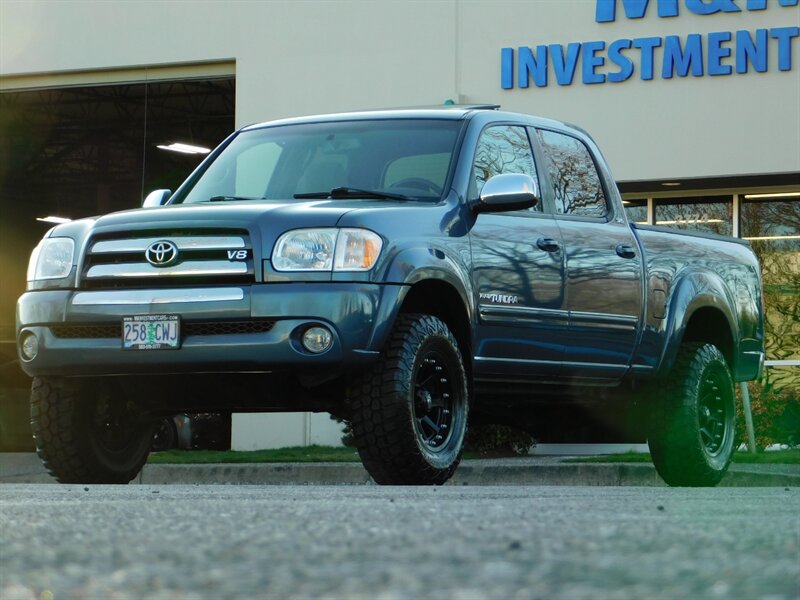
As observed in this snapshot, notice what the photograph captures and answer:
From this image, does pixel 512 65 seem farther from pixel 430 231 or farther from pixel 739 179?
pixel 430 231

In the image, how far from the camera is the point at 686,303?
9016 millimetres

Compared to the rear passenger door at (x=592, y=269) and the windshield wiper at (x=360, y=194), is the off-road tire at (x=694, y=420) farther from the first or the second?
the windshield wiper at (x=360, y=194)

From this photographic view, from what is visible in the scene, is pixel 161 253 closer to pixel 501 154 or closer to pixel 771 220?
pixel 501 154

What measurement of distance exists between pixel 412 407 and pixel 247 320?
2.70 feet

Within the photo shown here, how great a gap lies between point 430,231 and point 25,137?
17741 mm

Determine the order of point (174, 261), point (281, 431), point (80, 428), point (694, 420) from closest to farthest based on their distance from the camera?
point (174, 261) < point (80, 428) < point (694, 420) < point (281, 431)

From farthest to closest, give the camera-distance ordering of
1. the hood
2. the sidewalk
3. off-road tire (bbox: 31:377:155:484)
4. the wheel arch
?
the sidewalk
off-road tire (bbox: 31:377:155:484)
the wheel arch
the hood

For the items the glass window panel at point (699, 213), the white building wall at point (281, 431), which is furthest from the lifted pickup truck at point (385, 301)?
the white building wall at point (281, 431)

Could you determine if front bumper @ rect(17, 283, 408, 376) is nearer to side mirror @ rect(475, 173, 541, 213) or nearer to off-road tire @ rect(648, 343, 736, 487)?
side mirror @ rect(475, 173, 541, 213)

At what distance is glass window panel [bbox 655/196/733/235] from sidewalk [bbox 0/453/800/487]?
588cm

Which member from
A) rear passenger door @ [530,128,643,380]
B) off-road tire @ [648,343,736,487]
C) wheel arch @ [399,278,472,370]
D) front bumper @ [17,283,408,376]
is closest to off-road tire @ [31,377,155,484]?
front bumper @ [17,283,408,376]

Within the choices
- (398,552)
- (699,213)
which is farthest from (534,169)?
(699,213)


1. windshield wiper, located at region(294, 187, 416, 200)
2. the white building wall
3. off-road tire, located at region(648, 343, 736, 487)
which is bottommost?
the white building wall

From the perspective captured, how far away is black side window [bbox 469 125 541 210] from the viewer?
7.99 metres
